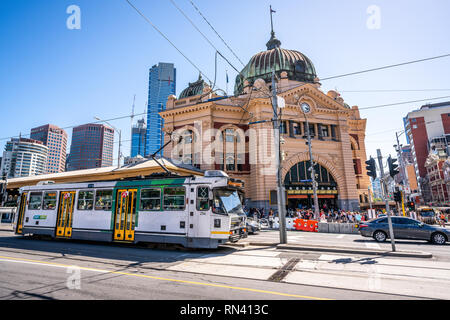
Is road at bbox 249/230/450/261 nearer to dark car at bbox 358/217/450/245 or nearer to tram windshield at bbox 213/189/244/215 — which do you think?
dark car at bbox 358/217/450/245

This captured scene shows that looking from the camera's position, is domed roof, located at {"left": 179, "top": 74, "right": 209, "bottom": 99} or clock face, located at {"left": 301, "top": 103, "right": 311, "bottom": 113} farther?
domed roof, located at {"left": 179, "top": 74, "right": 209, "bottom": 99}

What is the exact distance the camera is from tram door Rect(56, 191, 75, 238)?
13.3 meters

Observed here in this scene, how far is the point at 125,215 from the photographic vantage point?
11.8 m

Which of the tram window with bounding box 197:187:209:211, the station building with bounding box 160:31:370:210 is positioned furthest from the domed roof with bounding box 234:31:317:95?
the tram window with bounding box 197:187:209:211

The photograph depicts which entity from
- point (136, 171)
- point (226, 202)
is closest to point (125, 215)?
point (226, 202)

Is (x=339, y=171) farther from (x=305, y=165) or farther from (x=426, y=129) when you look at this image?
(x=426, y=129)

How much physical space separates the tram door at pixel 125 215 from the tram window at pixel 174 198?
1845 millimetres

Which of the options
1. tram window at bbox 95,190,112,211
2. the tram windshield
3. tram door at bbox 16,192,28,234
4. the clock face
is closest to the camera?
the tram windshield

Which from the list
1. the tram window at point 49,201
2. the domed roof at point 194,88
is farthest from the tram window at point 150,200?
the domed roof at point 194,88

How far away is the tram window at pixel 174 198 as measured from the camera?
426 inches

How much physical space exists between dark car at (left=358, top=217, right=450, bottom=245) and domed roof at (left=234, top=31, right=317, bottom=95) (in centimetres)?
2816

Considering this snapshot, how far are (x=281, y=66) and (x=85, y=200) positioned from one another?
3487 cm

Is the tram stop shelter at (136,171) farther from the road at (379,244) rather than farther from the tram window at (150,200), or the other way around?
the road at (379,244)
